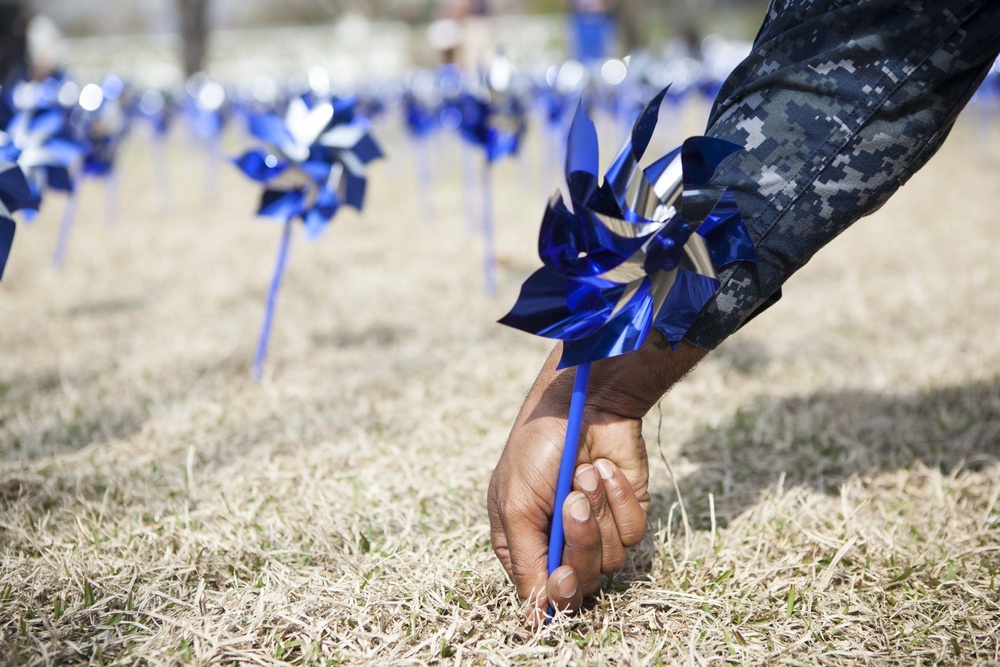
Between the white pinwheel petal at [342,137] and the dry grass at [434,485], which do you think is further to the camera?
the white pinwheel petal at [342,137]

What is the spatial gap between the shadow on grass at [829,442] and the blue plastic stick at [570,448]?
0.52m

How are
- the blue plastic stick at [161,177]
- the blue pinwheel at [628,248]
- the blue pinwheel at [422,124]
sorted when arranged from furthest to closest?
the blue plastic stick at [161,177] → the blue pinwheel at [422,124] → the blue pinwheel at [628,248]

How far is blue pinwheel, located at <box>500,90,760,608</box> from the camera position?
0.99 metres

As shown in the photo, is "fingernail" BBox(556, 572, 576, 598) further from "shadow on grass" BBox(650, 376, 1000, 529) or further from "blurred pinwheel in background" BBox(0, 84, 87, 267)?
"blurred pinwheel in background" BBox(0, 84, 87, 267)

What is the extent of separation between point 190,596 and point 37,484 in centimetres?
62

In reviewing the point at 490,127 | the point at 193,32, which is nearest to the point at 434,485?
the point at 490,127

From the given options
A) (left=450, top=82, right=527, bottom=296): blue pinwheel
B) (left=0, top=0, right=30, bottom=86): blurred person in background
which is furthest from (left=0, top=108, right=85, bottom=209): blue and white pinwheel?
(left=0, top=0, right=30, bottom=86): blurred person in background

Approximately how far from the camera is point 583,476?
1118mm

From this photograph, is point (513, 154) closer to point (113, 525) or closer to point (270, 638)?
point (113, 525)

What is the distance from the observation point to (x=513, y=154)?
3.61 meters

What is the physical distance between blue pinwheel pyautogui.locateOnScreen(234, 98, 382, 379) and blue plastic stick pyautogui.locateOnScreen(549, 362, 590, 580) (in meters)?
1.43

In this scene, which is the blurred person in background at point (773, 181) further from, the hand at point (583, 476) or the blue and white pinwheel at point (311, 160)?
the blue and white pinwheel at point (311, 160)

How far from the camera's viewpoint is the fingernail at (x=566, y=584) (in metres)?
1.11

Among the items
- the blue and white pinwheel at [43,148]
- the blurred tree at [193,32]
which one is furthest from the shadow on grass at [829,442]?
the blurred tree at [193,32]
